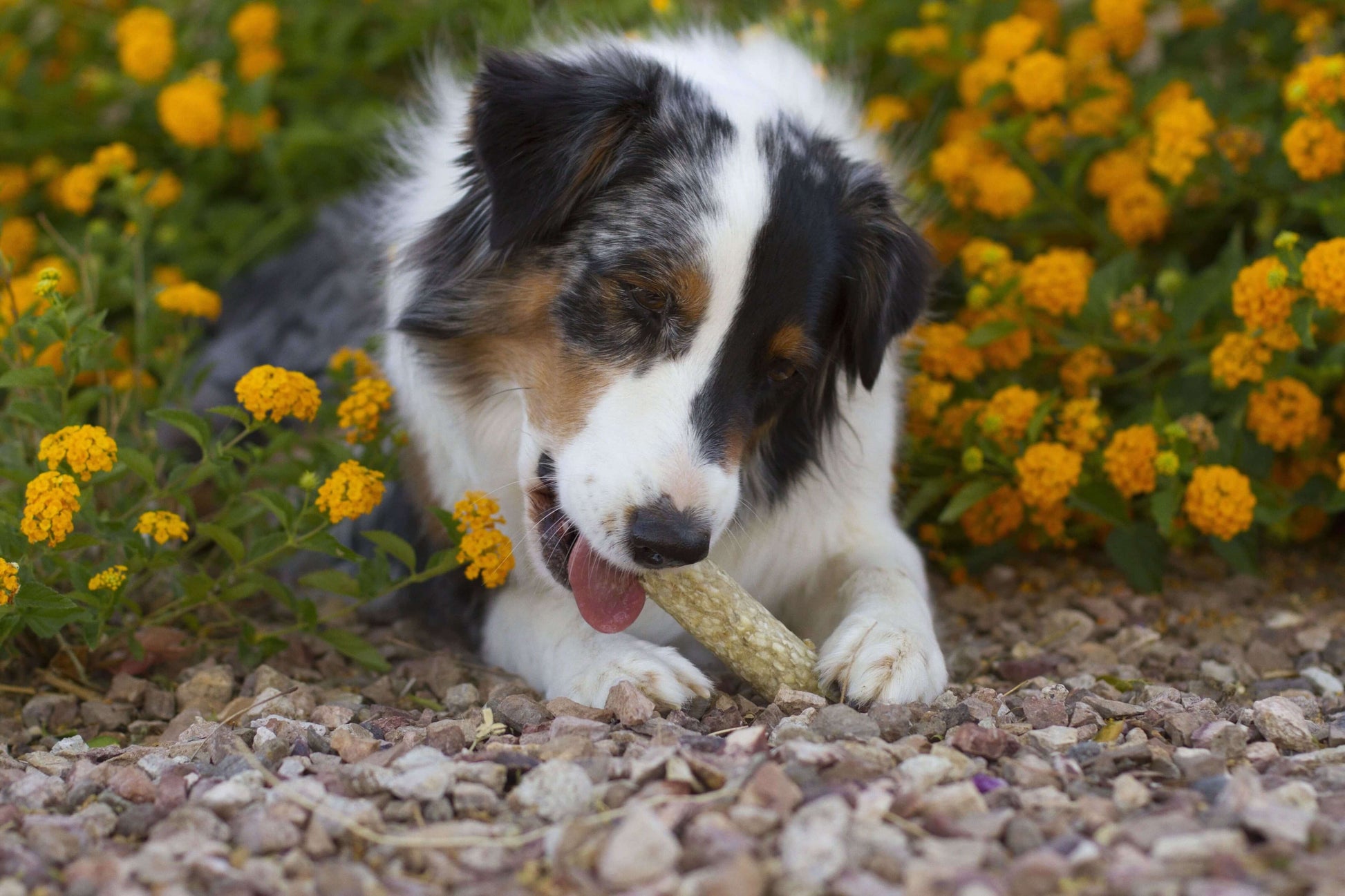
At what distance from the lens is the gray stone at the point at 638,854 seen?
1.77 m

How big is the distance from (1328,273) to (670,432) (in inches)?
67.8

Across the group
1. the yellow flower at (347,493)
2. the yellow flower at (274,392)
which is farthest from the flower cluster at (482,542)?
the yellow flower at (274,392)

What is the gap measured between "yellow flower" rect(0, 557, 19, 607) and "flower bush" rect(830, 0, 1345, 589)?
222 cm

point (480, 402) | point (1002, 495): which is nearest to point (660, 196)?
point (480, 402)

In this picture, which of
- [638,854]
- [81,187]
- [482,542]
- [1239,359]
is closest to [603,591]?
[482,542]

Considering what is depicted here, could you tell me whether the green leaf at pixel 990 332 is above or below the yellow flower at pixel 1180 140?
below

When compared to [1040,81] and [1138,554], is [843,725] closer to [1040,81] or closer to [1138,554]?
[1138,554]

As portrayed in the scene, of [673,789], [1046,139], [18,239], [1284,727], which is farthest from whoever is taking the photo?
[18,239]

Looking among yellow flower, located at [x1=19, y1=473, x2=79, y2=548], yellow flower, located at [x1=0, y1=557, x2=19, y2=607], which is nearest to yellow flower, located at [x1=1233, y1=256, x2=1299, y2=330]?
yellow flower, located at [x1=19, y1=473, x2=79, y2=548]

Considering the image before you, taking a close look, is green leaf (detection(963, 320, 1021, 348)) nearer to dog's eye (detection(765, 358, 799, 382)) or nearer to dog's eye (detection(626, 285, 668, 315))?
dog's eye (detection(765, 358, 799, 382))

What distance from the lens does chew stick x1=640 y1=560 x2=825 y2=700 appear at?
2701 millimetres

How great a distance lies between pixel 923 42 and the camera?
4430 millimetres

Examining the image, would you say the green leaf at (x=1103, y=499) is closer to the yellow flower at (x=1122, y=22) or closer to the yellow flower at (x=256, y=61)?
the yellow flower at (x=1122, y=22)

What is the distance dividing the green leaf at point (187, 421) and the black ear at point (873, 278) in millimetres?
1466
